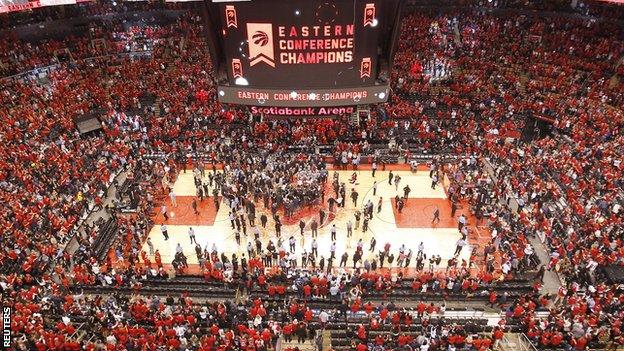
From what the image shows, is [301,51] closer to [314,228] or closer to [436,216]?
[314,228]

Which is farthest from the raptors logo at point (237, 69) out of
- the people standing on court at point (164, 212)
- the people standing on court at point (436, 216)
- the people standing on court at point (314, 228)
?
the people standing on court at point (436, 216)

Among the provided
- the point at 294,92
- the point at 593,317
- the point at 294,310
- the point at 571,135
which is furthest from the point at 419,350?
the point at 571,135

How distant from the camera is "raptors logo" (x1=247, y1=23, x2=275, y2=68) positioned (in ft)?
53.2

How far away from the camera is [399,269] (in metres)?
20.4

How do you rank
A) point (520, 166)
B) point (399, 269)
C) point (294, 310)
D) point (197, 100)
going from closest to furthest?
1. point (294, 310)
2. point (399, 269)
3. point (520, 166)
4. point (197, 100)

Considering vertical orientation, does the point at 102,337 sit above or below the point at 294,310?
below

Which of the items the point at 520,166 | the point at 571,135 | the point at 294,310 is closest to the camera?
the point at 294,310

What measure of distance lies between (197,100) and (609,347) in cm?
2793

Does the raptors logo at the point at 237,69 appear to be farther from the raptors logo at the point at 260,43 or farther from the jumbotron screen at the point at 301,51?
the raptors logo at the point at 260,43

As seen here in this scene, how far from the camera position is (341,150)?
90.4ft

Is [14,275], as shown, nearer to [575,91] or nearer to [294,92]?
[294,92]

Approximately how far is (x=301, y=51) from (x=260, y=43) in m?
1.52

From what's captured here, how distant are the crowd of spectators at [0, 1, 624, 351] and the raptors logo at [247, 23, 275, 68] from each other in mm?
8729

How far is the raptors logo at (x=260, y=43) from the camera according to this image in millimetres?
16211
